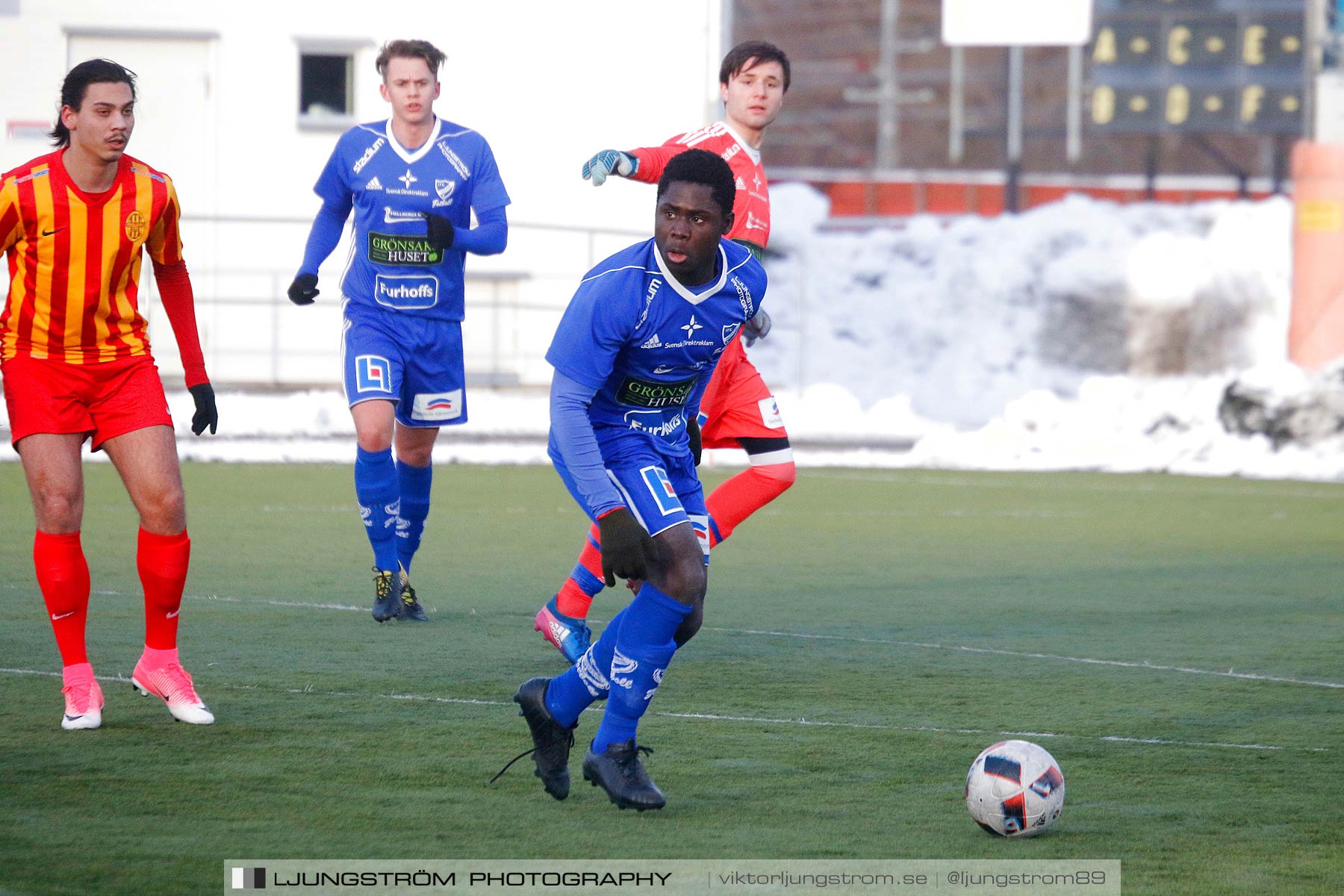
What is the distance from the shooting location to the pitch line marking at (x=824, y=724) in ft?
17.8

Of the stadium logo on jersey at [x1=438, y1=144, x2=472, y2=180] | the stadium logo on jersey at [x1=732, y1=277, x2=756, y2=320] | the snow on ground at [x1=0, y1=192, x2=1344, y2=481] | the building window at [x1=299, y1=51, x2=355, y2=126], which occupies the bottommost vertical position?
the snow on ground at [x1=0, y1=192, x2=1344, y2=481]

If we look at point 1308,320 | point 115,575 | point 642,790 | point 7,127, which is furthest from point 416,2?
point 642,790

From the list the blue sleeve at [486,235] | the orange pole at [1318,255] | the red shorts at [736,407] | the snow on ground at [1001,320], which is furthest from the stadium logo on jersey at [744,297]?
the orange pole at [1318,255]

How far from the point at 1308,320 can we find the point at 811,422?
4.81m

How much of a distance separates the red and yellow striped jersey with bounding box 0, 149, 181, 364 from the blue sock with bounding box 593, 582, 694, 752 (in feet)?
6.04

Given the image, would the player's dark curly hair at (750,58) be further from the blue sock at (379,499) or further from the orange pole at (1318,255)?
the orange pole at (1318,255)

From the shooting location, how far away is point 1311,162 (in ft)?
60.0

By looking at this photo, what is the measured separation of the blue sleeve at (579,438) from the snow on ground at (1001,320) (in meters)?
12.2

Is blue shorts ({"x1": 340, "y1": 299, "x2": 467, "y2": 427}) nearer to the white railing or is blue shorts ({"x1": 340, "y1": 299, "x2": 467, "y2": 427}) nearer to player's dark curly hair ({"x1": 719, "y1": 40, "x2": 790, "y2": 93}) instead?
player's dark curly hair ({"x1": 719, "y1": 40, "x2": 790, "y2": 93})

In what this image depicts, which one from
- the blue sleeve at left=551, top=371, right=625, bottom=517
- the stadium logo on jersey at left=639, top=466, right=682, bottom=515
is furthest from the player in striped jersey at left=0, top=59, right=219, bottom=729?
the stadium logo on jersey at left=639, top=466, right=682, bottom=515

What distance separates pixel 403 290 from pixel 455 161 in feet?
1.89

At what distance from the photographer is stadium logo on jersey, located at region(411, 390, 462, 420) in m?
7.88

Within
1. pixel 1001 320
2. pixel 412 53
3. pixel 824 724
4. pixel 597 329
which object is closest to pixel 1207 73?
pixel 1001 320

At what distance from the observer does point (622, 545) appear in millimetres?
4477
